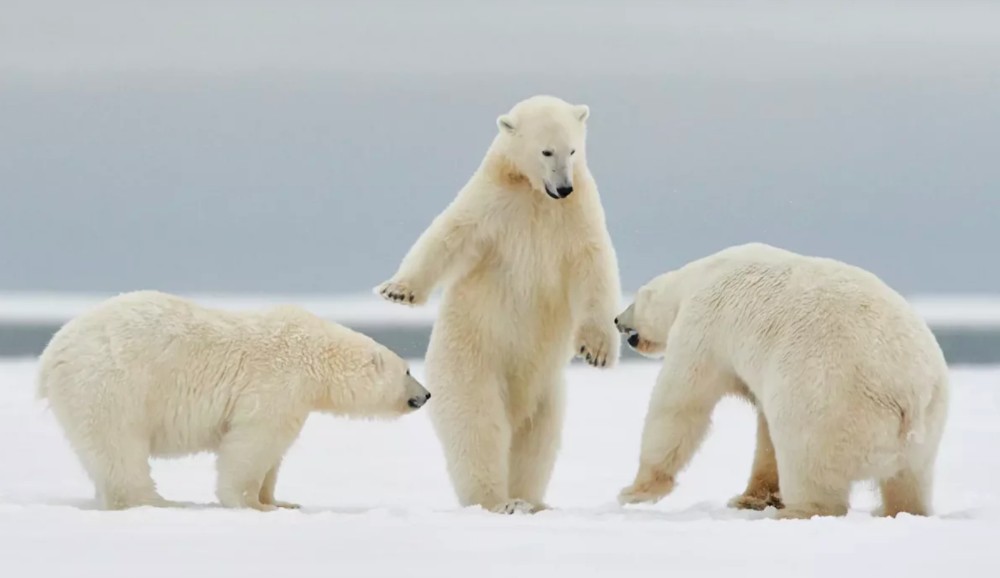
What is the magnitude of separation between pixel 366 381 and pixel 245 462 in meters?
0.58

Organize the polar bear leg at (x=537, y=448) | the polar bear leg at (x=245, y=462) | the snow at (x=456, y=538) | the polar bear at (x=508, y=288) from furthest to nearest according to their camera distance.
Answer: the polar bear leg at (x=537, y=448)
the polar bear at (x=508, y=288)
the polar bear leg at (x=245, y=462)
the snow at (x=456, y=538)

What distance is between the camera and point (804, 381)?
415cm

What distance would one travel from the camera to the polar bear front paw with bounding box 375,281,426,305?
505 centimetres

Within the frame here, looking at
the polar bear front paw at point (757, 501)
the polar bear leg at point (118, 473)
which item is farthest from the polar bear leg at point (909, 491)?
the polar bear leg at point (118, 473)

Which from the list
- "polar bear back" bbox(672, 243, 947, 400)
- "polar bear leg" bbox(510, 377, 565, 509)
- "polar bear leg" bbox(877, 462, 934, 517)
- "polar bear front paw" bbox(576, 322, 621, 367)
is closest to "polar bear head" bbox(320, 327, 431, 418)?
"polar bear leg" bbox(510, 377, 565, 509)

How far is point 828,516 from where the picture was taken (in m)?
4.03

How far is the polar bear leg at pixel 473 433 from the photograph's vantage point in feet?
16.6

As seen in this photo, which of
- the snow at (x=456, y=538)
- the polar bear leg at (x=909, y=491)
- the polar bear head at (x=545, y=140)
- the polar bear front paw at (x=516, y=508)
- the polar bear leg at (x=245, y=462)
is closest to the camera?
the snow at (x=456, y=538)

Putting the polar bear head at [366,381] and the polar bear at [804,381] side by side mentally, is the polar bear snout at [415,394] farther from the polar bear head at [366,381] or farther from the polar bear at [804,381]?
the polar bear at [804,381]

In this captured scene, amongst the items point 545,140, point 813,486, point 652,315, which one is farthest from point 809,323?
point 545,140

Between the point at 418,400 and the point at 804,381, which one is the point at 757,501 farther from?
the point at 418,400

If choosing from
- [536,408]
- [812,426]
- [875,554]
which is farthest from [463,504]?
[875,554]

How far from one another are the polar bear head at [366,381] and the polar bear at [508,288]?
0.12 metres

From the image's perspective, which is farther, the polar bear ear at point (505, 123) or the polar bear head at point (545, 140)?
the polar bear ear at point (505, 123)
